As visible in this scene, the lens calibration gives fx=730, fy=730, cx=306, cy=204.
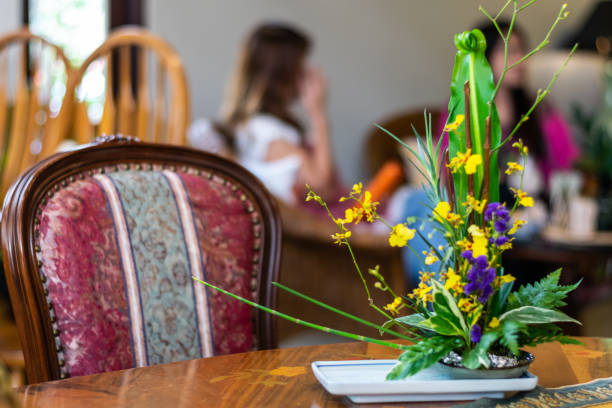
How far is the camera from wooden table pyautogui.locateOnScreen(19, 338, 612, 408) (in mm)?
680

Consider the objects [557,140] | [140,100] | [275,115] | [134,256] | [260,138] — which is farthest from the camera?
[557,140]

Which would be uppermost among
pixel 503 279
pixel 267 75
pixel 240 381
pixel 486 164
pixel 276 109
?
pixel 267 75

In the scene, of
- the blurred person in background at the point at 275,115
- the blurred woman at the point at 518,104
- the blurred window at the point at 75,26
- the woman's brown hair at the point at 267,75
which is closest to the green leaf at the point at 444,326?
the blurred person in background at the point at 275,115

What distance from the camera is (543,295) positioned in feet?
2.31

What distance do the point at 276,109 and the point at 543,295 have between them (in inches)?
90.1

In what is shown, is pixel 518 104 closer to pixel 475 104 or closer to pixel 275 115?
pixel 275 115

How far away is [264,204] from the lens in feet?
3.74

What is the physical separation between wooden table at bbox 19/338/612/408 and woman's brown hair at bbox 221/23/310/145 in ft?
6.83

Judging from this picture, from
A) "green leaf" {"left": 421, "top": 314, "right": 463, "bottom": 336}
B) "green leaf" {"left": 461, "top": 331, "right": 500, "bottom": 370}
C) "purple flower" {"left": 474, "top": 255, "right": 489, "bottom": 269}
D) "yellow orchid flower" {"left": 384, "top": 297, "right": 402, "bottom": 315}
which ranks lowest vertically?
"green leaf" {"left": 461, "top": 331, "right": 500, "bottom": 370}

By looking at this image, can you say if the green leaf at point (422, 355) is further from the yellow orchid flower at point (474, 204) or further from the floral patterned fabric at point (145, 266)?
the floral patterned fabric at point (145, 266)

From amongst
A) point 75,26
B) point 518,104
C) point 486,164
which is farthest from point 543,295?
point 75,26

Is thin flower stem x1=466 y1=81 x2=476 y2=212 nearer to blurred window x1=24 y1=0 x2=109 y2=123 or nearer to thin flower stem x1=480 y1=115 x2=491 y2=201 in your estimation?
thin flower stem x1=480 y1=115 x2=491 y2=201

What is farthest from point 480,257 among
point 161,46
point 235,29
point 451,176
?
point 235,29

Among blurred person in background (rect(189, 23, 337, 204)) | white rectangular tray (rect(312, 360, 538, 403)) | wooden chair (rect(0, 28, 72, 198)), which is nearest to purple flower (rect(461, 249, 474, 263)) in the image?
white rectangular tray (rect(312, 360, 538, 403))
